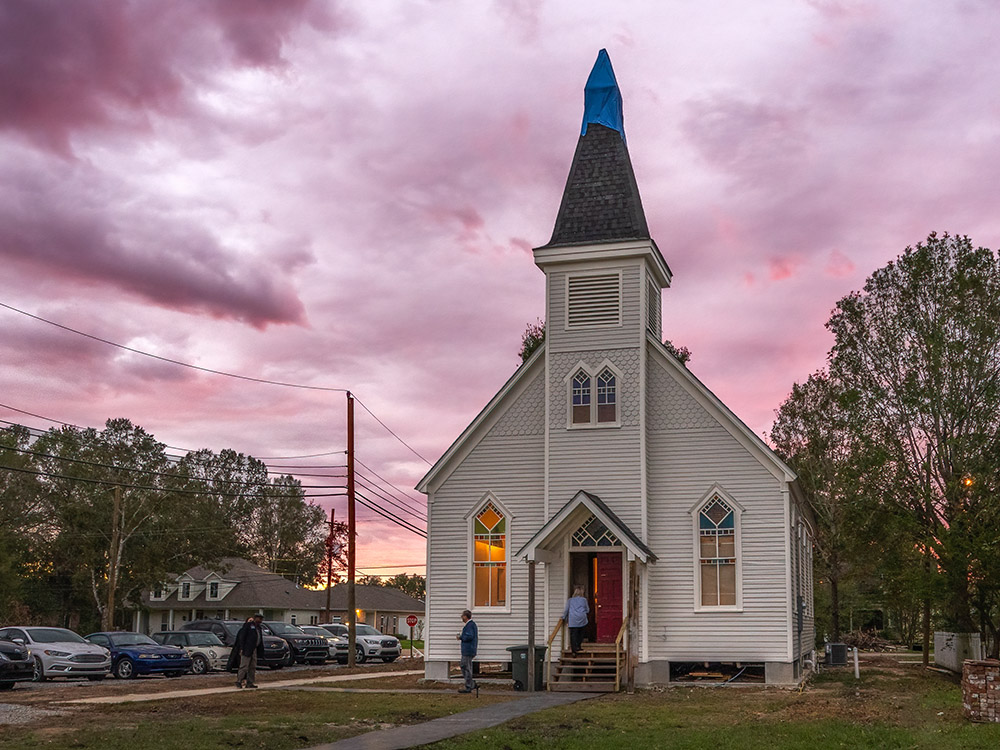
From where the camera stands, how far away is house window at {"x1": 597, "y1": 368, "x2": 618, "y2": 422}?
83.0 ft

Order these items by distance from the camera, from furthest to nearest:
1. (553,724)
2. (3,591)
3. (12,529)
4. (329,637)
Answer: (12,529) < (3,591) < (329,637) < (553,724)

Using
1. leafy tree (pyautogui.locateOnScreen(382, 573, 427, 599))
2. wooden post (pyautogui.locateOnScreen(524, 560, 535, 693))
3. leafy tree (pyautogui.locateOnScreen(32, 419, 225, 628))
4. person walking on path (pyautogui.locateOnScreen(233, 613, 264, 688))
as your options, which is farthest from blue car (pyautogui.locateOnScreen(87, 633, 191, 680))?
leafy tree (pyautogui.locateOnScreen(382, 573, 427, 599))

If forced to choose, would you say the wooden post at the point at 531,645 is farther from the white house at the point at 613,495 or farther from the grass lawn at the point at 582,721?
the grass lawn at the point at 582,721

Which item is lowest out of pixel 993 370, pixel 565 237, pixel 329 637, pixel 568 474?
pixel 329 637

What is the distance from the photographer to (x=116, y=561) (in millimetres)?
59312

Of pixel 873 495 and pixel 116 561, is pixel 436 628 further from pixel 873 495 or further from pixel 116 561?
pixel 116 561

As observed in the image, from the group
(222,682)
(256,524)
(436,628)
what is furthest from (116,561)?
(436,628)

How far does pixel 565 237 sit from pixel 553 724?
13.8m

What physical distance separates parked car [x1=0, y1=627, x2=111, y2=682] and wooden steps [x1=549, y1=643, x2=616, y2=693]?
43.4 ft

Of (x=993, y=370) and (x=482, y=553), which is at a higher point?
(x=993, y=370)

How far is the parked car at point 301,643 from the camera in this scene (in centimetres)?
3822

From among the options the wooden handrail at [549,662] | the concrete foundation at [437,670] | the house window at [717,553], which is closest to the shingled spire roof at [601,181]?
the house window at [717,553]

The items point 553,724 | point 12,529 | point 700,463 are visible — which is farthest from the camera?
point 12,529

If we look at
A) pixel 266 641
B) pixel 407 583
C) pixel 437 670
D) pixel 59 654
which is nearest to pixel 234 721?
pixel 437 670
